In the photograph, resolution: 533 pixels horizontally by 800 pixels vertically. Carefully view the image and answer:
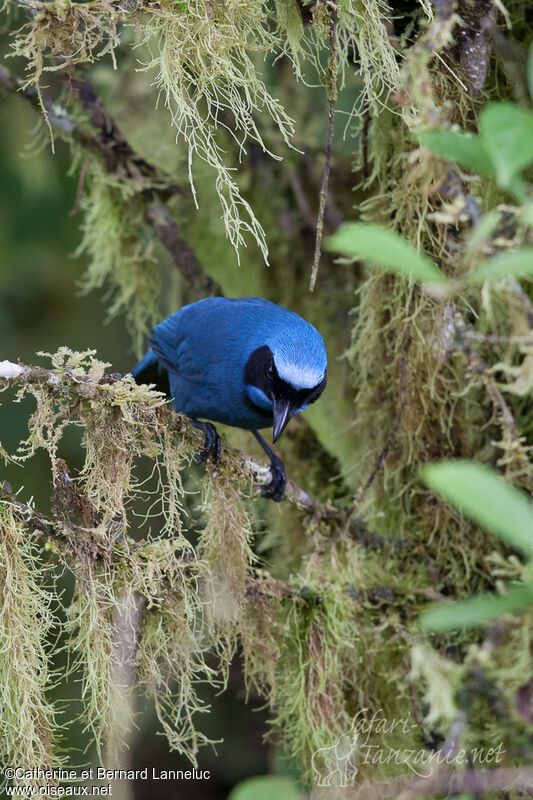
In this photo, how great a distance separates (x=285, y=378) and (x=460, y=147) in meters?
1.63

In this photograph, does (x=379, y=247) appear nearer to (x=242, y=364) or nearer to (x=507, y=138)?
(x=507, y=138)

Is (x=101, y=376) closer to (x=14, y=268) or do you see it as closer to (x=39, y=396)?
(x=39, y=396)

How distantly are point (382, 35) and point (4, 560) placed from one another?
167 cm

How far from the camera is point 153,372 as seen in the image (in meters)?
3.42

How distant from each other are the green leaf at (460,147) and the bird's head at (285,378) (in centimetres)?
160

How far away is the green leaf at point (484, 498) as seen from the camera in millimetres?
757

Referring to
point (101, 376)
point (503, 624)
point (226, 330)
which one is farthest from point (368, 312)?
point (503, 624)

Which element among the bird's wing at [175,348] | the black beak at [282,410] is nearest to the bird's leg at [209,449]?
the black beak at [282,410]

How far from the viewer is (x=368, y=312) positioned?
273 centimetres

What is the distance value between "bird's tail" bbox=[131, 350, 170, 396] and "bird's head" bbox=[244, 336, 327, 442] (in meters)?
0.75

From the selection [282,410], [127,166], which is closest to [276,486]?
[282,410]

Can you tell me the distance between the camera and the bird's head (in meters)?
2.52

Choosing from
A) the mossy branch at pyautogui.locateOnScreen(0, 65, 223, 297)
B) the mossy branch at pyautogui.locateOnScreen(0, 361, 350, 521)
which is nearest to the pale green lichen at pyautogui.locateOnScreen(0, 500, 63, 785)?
A: the mossy branch at pyautogui.locateOnScreen(0, 361, 350, 521)

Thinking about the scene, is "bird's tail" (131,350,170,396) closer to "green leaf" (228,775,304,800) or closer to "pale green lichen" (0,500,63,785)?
"pale green lichen" (0,500,63,785)
